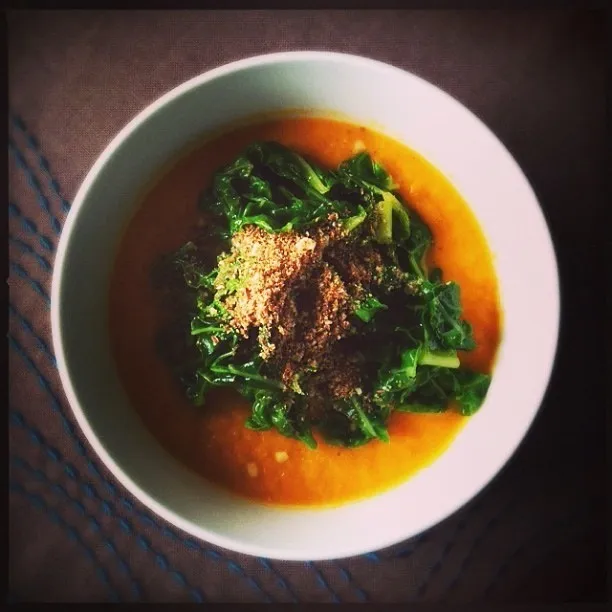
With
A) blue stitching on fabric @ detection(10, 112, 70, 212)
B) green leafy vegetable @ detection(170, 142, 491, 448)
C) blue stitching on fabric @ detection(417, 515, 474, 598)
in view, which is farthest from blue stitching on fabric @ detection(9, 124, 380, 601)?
green leafy vegetable @ detection(170, 142, 491, 448)

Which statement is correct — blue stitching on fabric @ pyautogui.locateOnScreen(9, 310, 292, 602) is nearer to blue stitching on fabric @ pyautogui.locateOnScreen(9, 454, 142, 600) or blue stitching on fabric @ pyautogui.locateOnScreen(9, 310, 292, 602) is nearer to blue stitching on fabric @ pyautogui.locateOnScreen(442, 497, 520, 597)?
blue stitching on fabric @ pyautogui.locateOnScreen(9, 454, 142, 600)

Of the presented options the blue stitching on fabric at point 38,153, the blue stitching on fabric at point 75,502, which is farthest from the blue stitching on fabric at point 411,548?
the blue stitching on fabric at point 38,153

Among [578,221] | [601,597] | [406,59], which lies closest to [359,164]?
[406,59]

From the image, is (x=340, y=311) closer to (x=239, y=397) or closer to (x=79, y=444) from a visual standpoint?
(x=239, y=397)

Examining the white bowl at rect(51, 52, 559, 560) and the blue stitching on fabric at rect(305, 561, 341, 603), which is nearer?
the white bowl at rect(51, 52, 559, 560)

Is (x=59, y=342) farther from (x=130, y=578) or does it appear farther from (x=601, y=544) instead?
(x=601, y=544)

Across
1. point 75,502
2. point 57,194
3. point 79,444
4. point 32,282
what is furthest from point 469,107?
point 75,502
